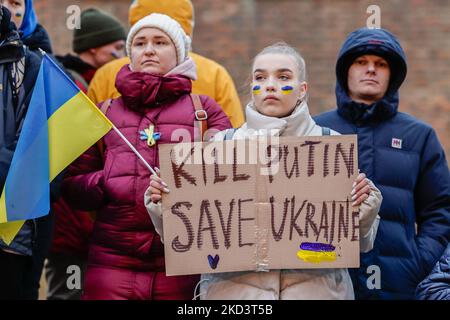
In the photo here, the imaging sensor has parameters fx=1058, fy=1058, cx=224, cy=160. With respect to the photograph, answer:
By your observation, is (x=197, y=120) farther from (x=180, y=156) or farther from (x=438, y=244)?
(x=438, y=244)

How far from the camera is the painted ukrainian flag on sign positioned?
469 centimetres

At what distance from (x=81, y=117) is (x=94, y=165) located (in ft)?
1.30

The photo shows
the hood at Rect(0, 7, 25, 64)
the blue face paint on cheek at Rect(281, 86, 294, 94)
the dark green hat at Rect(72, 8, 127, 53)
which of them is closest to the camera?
the blue face paint on cheek at Rect(281, 86, 294, 94)

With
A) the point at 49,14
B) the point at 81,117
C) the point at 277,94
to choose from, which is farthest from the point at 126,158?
the point at 49,14

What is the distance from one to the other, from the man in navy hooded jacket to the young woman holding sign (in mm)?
418

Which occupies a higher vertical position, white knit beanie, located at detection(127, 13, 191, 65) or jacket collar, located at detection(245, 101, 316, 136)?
white knit beanie, located at detection(127, 13, 191, 65)

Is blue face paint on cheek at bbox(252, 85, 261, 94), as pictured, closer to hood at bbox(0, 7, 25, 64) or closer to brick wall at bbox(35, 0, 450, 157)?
hood at bbox(0, 7, 25, 64)

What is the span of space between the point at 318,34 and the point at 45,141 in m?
4.99

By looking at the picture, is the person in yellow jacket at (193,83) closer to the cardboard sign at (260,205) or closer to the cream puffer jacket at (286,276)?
the cream puffer jacket at (286,276)

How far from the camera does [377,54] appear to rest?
205 inches

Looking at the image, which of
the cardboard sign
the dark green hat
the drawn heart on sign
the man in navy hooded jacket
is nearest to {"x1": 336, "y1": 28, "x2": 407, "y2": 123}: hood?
the man in navy hooded jacket

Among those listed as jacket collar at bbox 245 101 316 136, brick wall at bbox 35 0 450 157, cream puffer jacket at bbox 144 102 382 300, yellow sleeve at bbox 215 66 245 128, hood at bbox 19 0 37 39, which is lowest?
cream puffer jacket at bbox 144 102 382 300

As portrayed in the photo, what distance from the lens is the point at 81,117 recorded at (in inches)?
189

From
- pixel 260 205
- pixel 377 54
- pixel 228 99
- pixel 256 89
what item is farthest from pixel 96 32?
pixel 260 205
